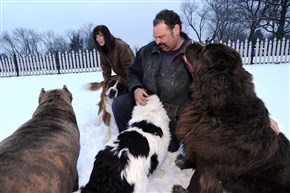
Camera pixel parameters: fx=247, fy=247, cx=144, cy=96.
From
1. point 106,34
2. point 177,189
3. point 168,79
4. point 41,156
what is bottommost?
point 177,189

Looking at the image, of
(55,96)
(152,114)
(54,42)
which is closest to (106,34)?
(55,96)

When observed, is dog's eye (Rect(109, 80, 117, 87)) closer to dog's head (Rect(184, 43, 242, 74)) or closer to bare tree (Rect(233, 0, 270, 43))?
dog's head (Rect(184, 43, 242, 74))

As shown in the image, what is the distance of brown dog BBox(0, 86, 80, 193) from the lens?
69.1 inches

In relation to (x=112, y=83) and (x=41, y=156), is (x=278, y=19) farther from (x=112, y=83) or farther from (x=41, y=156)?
(x=41, y=156)

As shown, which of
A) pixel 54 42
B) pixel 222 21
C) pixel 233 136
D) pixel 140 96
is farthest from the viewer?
pixel 54 42

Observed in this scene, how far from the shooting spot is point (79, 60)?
15.2m

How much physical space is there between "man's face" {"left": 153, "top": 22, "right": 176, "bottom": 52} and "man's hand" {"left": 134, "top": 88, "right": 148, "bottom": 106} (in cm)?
67

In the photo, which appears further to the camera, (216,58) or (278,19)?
(278,19)

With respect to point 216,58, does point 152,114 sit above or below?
below

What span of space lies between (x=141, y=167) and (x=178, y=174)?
119 cm

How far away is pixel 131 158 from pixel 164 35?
156 cm

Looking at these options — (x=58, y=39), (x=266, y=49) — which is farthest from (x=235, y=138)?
(x=58, y=39)

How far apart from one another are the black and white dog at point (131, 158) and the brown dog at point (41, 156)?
0.89ft

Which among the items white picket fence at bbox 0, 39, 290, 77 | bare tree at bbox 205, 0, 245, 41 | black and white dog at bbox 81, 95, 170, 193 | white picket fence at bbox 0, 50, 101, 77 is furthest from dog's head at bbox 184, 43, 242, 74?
bare tree at bbox 205, 0, 245, 41
